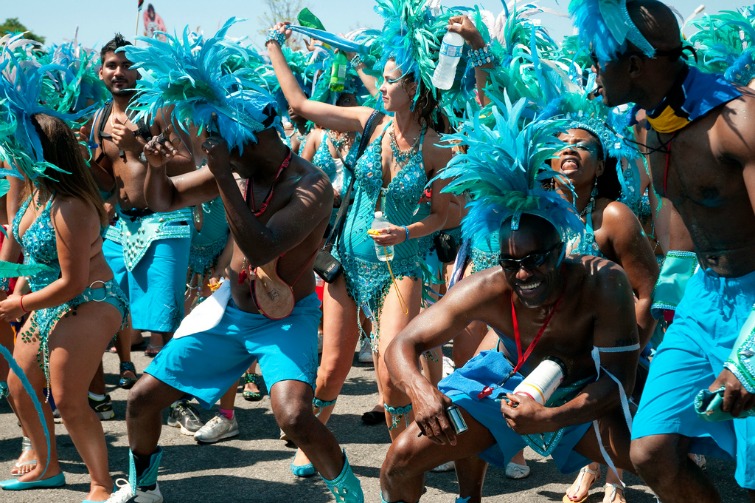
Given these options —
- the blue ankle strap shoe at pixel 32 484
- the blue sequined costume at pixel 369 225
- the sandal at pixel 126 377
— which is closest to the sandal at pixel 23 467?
the blue ankle strap shoe at pixel 32 484

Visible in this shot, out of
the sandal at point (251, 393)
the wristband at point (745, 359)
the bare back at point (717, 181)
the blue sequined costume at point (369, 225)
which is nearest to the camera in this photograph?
the wristband at point (745, 359)

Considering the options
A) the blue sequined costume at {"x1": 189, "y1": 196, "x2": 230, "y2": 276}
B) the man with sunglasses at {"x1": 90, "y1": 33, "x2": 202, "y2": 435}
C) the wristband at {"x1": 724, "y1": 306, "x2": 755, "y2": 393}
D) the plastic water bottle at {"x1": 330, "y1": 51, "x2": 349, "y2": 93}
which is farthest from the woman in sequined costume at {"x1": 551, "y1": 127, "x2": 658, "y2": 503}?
the plastic water bottle at {"x1": 330, "y1": 51, "x2": 349, "y2": 93}

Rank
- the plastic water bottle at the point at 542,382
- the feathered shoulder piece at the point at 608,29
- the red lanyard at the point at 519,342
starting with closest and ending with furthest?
the feathered shoulder piece at the point at 608,29 < the plastic water bottle at the point at 542,382 < the red lanyard at the point at 519,342

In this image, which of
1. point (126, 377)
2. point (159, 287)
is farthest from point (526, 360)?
point (126, 377)

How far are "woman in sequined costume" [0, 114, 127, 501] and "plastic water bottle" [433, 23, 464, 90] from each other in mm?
1890

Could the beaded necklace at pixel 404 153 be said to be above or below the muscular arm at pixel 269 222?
below

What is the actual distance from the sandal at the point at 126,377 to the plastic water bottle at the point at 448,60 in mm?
3334

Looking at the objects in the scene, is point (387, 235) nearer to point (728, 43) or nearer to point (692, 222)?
point (692, 222)

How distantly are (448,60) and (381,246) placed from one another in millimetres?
1060

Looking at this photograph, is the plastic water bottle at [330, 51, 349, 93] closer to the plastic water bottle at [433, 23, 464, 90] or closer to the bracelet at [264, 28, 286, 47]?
the bracelet at [264, 28, 286, 47]

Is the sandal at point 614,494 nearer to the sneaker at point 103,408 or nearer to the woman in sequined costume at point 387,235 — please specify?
the woman in sequined costume at point 387,235

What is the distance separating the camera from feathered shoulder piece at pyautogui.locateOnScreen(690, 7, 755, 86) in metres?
5.46

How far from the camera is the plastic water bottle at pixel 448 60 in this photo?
5.19 m

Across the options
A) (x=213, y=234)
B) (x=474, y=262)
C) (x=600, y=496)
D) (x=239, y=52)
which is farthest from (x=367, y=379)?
(x=239, y=52)
